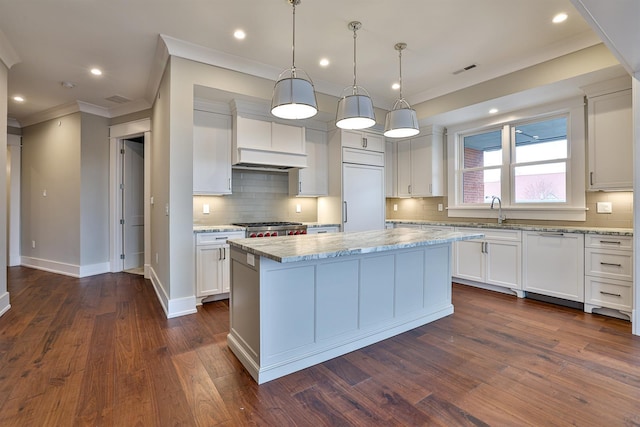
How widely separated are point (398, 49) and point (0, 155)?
4.30 meters

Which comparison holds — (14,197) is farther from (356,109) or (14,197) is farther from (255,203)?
(356,109)

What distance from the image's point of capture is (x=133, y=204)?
220 inches

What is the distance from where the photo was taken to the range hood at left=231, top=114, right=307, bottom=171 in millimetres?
3928

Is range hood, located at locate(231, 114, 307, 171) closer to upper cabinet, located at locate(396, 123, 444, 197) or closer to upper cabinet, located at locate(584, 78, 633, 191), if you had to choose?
upper cabinet, located at locate(396, 123, 444, 197)

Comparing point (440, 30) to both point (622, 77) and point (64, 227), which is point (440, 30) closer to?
point (622, 77)

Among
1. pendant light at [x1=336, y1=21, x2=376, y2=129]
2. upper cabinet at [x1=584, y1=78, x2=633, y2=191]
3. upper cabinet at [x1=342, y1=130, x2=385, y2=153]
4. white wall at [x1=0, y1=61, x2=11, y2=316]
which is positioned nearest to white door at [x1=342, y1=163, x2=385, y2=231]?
upper cabinet at [x1=342, y1=130, x2=385, y2=153]

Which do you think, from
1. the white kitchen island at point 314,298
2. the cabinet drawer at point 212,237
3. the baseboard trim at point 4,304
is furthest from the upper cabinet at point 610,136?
the baseboard trim at point 4,304

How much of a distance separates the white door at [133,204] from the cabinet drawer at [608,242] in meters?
6.56

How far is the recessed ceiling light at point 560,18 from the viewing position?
272cm

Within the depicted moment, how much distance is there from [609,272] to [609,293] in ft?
0.70

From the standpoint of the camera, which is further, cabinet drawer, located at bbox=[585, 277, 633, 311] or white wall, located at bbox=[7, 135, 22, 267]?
white wall, located at bbox=[7, 135, 22, 267]

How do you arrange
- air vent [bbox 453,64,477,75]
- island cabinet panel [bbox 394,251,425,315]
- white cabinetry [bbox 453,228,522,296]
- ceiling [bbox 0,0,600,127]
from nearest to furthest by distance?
ceiling [bbox 0,0,600,127], island cabinet panel [bbox 394,251,425,315], air vent [bbox 453,64,477,75], white cabinetry [bbox 453,228,522,296]

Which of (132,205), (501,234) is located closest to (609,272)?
(501,234)

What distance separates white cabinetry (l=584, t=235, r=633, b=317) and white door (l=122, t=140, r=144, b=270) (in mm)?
6569
